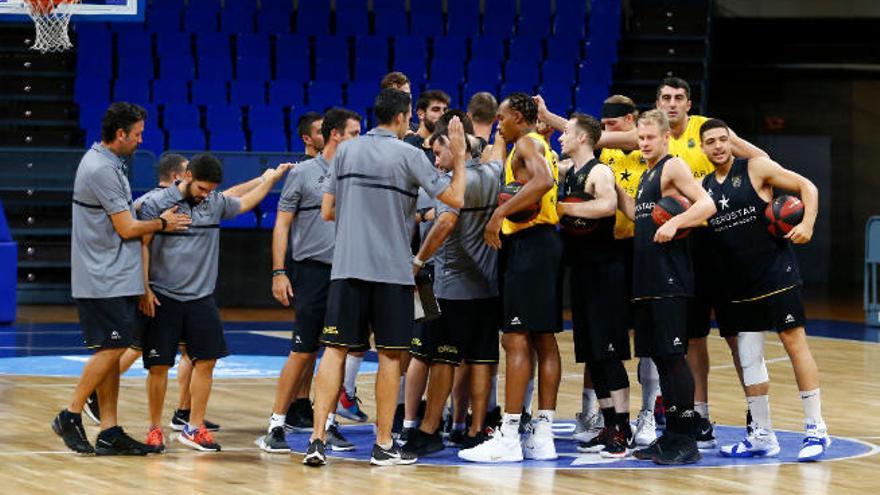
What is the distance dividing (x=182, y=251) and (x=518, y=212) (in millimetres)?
1967

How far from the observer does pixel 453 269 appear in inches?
340

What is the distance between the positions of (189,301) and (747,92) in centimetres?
1723

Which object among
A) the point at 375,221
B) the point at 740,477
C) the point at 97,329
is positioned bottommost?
the point at 740,477

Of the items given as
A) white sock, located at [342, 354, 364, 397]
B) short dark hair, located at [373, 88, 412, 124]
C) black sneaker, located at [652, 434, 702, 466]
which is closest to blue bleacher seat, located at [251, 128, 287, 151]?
white sock, located at [342, 354, 364, 397]

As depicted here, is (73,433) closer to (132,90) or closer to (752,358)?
(752,358)

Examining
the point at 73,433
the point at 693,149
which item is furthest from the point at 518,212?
the point at 73,433

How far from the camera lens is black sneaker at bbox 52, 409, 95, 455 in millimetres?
8305

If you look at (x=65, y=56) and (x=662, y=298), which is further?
(x=65, y=56)

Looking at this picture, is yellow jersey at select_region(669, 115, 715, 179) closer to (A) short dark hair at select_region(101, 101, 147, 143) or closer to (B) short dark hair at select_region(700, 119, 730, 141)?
(B) short dark hair at select_region(700, 119, 730, 141)

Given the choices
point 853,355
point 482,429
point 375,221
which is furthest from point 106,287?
point 853,355

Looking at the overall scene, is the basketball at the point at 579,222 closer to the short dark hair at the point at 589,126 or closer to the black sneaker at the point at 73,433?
the short dark hair at the point at 589,126

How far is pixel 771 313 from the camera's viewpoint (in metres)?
8.73

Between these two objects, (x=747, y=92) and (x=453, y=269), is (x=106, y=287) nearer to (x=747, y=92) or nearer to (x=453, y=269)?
(x=453, y=269)

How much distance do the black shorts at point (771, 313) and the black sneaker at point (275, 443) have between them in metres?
2.68
